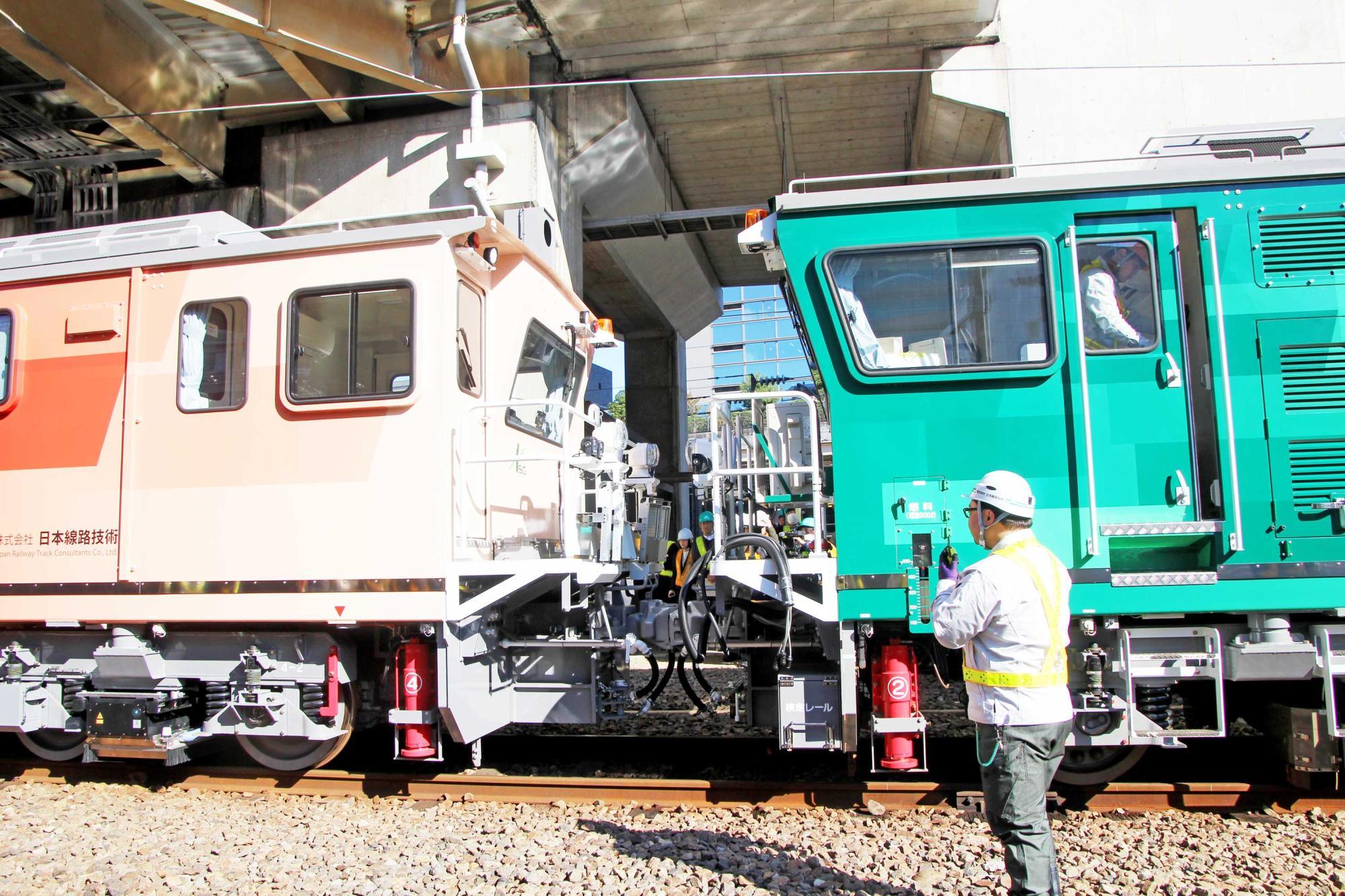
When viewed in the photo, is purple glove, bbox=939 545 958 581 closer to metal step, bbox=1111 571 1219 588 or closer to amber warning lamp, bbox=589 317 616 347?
metal step, bbox=1111 571 1219 588

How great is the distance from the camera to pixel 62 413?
232 inches

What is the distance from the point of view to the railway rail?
207 inches

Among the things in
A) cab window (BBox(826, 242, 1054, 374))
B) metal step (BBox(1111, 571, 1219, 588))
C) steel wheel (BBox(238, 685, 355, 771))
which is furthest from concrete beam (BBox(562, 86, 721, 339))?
metal step (BBox(1111, 571, 1219, 588))


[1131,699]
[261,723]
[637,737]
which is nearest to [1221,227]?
[1131,699]

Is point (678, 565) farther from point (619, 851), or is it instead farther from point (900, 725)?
point (619, 851)

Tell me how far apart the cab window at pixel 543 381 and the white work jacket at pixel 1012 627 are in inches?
138

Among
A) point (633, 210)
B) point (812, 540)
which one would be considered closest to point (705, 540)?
point (812, 540)

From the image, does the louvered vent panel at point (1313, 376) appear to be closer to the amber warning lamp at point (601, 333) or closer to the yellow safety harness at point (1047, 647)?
the yellow safety harness at point (1047, 647)

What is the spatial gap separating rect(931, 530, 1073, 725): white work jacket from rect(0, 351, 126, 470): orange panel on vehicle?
542 cm

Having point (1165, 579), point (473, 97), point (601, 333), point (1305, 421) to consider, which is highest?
point (473, 97)

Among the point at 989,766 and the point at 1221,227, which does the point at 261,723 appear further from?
the point at 1221,227

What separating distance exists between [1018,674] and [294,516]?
4.23m

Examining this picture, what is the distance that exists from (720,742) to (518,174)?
7.62 metres

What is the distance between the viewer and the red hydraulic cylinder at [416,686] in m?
5.48
